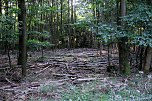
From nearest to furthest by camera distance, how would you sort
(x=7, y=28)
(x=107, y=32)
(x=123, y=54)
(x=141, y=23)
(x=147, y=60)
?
1. (x=141, y=23)
2. (x=107, y=32)
3. (x=7, y=28)
4. (x=123, y=54)
5. (x=147, y=60)

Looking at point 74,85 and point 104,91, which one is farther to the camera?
point 74,85

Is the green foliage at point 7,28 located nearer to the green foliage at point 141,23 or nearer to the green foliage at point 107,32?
the green foliage at point 107,32

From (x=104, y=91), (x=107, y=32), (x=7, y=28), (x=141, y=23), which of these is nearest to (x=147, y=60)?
(x=141, y=23)

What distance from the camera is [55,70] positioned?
11.2 m

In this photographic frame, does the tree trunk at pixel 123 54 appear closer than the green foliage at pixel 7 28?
No

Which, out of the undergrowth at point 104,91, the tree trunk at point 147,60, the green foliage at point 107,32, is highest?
the green foliage at point 107,32

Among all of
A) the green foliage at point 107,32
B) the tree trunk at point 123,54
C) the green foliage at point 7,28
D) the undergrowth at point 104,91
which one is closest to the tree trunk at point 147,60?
the tree trunk at point 123,54

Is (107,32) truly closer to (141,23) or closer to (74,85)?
(141,23)

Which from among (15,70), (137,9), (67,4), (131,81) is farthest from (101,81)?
(67,4)

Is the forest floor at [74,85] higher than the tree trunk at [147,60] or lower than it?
lower

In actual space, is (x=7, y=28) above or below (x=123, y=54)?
above

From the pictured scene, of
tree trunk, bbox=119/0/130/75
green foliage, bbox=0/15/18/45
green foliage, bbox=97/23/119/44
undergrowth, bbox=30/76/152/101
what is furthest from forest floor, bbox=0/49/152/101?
green foliage, bbox=97/23/119/44

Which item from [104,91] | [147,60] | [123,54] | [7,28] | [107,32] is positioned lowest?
[104,91]

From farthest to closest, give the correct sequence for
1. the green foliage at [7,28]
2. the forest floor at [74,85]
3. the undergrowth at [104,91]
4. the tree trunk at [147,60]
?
the tree trunk at [147,60] → the green foliage at [7,28] → the forest floor at [74,85] → the undergrowth at [104,91]
